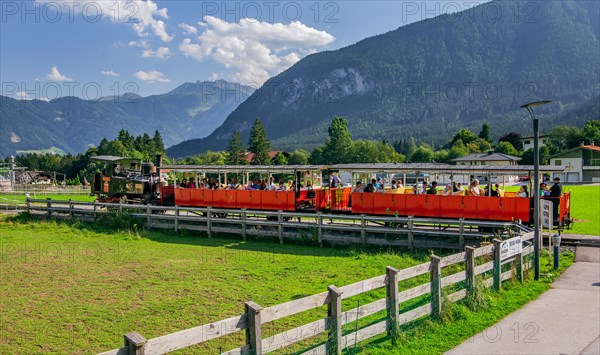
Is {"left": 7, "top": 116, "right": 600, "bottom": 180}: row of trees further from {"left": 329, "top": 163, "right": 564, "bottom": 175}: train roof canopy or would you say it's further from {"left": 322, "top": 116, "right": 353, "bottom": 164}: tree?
{"left": 329, "top": 163, "right": 564, "bottom": 175}: train roof canopy

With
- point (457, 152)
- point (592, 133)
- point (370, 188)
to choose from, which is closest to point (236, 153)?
point (457, 152)

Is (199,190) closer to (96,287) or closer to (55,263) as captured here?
(55,263)

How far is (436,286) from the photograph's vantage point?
9062 millimetres

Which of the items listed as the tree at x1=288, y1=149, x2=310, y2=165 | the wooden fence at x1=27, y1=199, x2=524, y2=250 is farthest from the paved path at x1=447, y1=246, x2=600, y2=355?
the tree at x1=288, y1=149, x2=310, y2=165

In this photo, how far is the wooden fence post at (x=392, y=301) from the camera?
26.6ft

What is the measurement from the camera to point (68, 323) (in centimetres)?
1009

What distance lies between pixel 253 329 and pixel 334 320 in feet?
4.83

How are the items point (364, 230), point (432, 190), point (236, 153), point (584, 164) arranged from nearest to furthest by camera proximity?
point (364, 230), point (432, 190), point (584, 164), point (236, 153)

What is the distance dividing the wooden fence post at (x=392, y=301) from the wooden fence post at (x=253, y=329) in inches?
107

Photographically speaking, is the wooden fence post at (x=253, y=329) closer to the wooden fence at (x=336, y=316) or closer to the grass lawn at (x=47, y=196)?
the wooden fence at (x=336, y=316)

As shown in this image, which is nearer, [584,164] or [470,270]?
[470,270]

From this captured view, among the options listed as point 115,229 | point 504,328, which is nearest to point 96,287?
point 504,328

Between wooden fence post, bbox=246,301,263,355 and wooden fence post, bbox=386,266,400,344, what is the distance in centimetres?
272

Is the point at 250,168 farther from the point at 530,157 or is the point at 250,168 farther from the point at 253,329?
the point at 530,157
